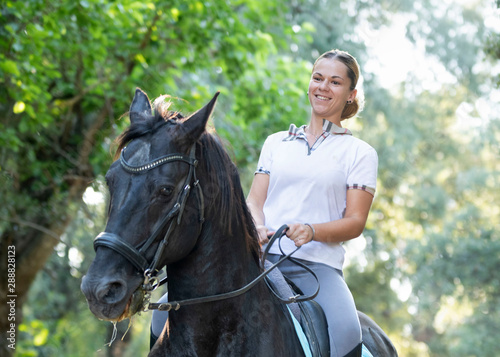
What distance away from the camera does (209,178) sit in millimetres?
3115

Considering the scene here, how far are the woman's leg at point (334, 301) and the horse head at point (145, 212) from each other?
0.89 meters

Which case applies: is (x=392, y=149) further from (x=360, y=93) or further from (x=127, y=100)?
(x=360, y=93)

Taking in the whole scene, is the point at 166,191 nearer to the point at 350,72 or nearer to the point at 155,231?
the point at 155,231

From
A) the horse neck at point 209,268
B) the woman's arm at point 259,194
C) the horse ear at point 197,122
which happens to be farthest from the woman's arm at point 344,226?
the horse ear at point 197,122

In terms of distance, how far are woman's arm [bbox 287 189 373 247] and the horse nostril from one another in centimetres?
106

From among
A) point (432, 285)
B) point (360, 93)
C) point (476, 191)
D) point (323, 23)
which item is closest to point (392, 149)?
point (432, 285)

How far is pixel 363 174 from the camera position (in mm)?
3672

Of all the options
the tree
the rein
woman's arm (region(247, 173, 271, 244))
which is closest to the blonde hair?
woman's arm (region(247, 173, 271, 244))

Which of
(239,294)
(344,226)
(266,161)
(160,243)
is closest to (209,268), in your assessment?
(239,294)

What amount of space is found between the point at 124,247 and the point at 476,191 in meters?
23.9

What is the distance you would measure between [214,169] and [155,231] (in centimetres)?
51

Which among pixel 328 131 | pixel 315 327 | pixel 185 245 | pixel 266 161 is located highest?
pixel 328 131

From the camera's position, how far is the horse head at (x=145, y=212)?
Result: 8.79 feet

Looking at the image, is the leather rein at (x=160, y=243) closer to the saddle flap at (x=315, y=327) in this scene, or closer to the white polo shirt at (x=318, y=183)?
the saddle flap at (x=315, y=327)
